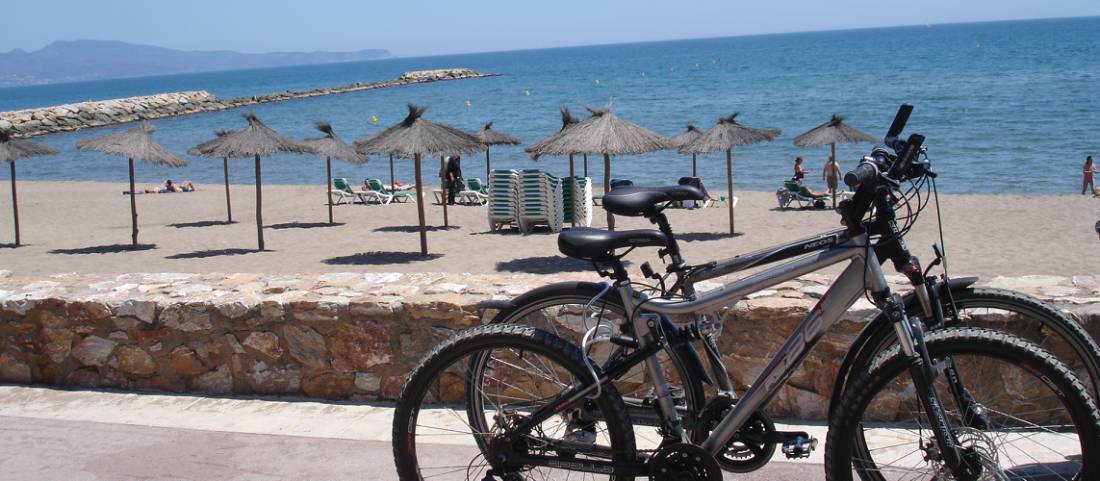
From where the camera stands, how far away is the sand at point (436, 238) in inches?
497

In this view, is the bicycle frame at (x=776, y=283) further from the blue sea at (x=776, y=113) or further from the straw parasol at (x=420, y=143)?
the blue sea at (x=776, y=113)

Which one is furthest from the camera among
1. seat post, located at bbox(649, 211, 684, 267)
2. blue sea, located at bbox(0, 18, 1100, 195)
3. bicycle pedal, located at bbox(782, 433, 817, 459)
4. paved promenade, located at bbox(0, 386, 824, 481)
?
blue sea, located at bbox(0, 18, 1100, 195)

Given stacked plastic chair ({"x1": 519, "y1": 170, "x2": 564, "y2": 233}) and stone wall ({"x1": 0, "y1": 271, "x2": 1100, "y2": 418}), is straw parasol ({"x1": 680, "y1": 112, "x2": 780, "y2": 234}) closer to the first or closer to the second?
stacked plastic chair ({"x1": 519, "y1": 170, "x2": 564, "y2": 233})

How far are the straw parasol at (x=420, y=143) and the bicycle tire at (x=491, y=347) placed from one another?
35.2 ft

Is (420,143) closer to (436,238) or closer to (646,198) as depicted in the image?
(436,238)

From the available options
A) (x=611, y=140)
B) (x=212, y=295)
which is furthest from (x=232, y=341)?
(x=611, y=140)

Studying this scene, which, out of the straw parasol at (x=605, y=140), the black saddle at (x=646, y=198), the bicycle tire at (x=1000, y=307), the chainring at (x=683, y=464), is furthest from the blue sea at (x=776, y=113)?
the chainring at (x=683, y=464)

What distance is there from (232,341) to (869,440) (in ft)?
8.56

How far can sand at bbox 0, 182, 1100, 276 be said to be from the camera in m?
12.6

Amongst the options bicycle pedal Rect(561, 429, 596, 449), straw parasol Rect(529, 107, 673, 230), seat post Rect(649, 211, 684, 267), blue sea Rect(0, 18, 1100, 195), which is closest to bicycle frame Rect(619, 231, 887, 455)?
seat post Rect(649, 211, 684, 267)

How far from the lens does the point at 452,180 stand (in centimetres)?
2022

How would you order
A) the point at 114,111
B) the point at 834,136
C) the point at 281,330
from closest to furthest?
the point at 281,330
the point at 834,136
the point at 114,111

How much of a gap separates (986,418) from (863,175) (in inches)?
27.3

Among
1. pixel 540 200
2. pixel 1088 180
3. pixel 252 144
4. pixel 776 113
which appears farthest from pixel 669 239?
pixel 776 113
